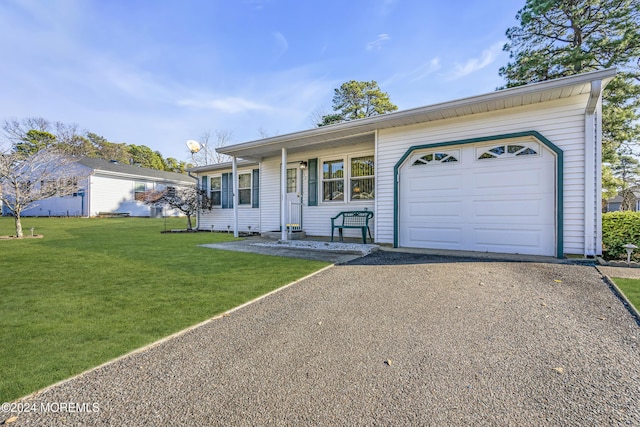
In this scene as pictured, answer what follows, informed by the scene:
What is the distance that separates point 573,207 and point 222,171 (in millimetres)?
10620

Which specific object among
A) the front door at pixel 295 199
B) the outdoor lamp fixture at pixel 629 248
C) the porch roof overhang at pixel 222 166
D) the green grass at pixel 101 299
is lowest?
Result: the green grass at pixel 101 299

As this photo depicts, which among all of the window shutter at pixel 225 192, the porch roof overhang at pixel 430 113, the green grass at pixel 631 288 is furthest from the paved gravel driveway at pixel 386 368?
the window shutter at pixel 225 192

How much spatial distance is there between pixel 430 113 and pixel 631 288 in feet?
13.3

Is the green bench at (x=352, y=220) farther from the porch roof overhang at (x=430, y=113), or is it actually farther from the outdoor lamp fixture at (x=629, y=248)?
the outdoor lamp fixture at (x=629, y=248)

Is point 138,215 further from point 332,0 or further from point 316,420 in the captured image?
point 316,420

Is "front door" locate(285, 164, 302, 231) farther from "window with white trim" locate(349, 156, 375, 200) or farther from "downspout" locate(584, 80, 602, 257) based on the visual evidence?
"downspout" locate(584, 80, 602, 257)

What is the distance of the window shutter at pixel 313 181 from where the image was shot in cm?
866

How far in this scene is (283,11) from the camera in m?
8.90

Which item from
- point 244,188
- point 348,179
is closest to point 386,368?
point 348,179

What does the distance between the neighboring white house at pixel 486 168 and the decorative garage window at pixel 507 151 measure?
0.05 ft

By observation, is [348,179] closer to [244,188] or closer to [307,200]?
[307,200]

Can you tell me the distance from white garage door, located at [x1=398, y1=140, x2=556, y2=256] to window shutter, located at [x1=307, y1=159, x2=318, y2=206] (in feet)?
9.78

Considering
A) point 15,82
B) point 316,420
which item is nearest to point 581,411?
point 316,420

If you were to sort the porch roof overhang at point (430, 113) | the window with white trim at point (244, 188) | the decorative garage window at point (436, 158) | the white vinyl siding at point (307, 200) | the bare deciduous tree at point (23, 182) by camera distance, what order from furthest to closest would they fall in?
1. the window with white trim at point (244, 188)
2. the bare deciduous tree at point (23, 182)
3. the white vinyl siding at point (307, 200)
4. the decorative garage window at point (436, 158)
5. the porch roof overhang at point (430, 113)
